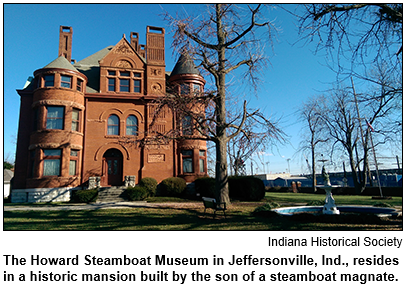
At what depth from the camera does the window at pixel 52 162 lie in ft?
A: 62.2

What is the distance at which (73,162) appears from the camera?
2000 cm

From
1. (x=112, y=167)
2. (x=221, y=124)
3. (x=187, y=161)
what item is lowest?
(x=112, y=167)

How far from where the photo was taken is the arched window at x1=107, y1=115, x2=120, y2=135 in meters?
21.6

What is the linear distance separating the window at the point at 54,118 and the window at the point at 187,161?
10.2 m

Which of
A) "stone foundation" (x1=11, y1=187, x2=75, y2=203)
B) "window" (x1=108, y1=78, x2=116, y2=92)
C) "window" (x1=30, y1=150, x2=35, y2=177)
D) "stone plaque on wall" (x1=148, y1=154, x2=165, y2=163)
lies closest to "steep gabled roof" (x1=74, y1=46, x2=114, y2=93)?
"window" (x1=108, y1=78, x2=116, y2=92)

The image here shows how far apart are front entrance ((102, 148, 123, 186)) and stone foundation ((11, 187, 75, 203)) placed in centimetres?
305

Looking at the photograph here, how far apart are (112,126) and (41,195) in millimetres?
7451

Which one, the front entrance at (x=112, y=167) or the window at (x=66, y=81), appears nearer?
the window at (x=66, y=81)

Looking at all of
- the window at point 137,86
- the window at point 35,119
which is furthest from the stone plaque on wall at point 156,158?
the window at point 35,119

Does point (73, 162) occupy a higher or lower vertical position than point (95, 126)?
lower

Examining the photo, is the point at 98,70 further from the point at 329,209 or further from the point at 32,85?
the point at 329,209

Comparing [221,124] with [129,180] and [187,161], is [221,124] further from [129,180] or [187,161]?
[129,180]

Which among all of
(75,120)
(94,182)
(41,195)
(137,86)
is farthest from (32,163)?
(137,86)

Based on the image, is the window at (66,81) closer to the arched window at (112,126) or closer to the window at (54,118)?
the window at (54,118)
